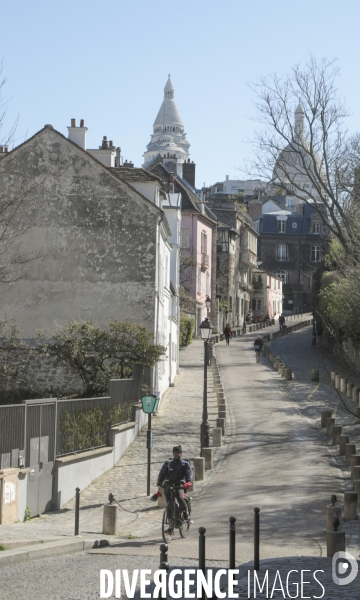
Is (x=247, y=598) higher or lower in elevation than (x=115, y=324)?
lower

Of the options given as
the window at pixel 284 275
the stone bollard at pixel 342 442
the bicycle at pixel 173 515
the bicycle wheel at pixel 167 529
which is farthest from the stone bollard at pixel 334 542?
the window at pixel 284 275

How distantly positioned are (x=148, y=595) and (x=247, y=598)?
59.2 inches

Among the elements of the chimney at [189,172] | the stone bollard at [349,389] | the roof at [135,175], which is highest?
the chimney at [189,172]

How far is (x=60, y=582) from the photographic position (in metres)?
11.2

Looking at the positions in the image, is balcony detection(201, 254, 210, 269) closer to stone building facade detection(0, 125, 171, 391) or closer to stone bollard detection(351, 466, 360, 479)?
stone building facade detection(0, 125, 171, 391)

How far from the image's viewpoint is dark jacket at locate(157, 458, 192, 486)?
1627cm

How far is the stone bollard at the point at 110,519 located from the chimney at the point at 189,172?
60.2 m

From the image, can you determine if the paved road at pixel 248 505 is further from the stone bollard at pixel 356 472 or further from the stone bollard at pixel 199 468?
the stone bollard at pixel 356 472

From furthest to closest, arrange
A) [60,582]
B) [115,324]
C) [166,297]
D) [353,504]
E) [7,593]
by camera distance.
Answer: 1. [166,297]
2. [115,324]
3. [353,504]
4. [60,582]
5. [7,593]

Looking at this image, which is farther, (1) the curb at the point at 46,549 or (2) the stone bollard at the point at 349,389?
(2) the stone bollard at the point at 349,389

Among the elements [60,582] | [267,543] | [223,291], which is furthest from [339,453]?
[223,291]

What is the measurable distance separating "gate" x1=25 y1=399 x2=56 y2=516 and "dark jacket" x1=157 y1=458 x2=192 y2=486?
2905mm

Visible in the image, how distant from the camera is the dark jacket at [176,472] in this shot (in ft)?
53.4

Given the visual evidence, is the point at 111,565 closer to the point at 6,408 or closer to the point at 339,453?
the point at 6,408
